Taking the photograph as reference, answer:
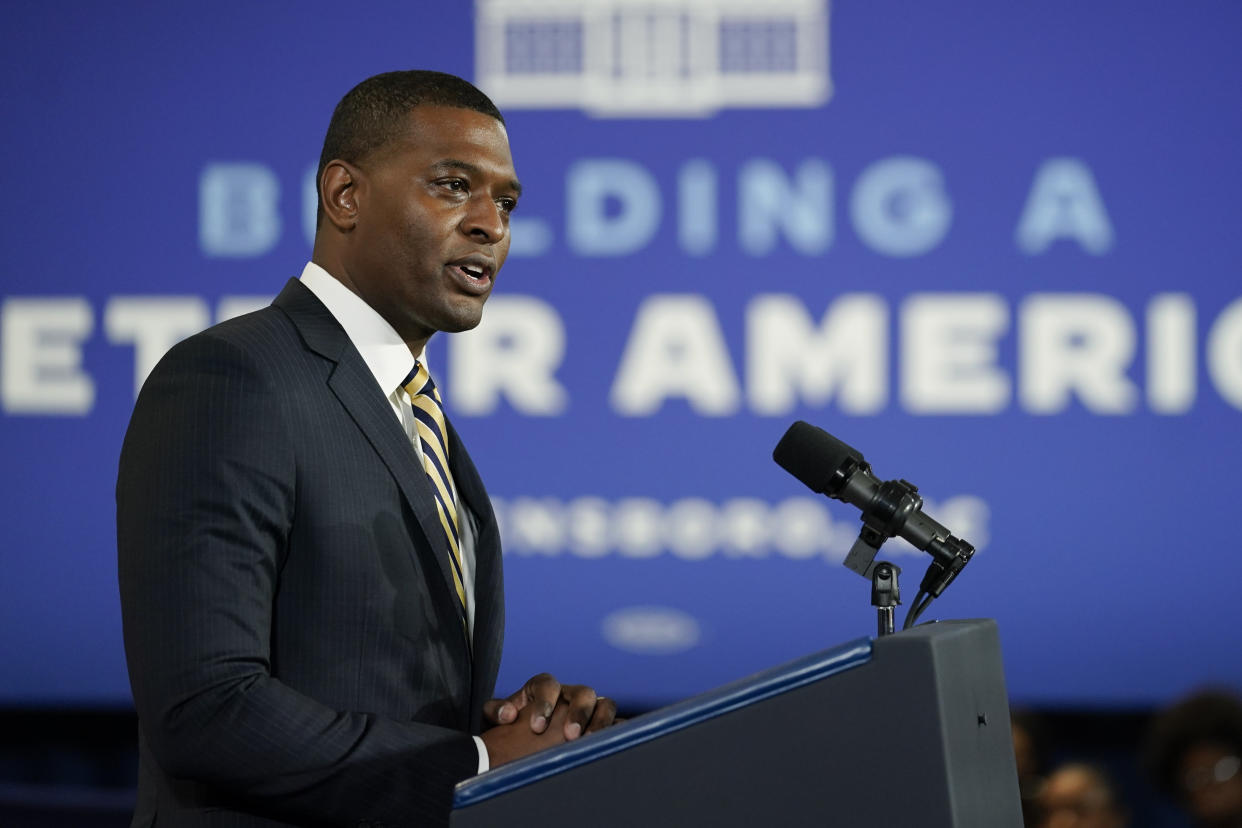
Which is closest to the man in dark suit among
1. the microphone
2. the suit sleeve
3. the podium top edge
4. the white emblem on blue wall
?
the suit sleeve

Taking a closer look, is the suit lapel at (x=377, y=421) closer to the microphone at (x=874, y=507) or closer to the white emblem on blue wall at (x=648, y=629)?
the microphone at (x=874, y=507)

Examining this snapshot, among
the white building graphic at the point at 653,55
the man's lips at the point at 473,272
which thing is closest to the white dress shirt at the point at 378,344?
the man's lips at the point at 473,272

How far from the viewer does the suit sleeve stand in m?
1.42

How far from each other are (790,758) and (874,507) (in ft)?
1.35

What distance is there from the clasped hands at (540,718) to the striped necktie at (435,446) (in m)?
0.27

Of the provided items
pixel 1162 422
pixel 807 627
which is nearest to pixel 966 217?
pixel 1162 422

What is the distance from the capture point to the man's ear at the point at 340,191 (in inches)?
73.1

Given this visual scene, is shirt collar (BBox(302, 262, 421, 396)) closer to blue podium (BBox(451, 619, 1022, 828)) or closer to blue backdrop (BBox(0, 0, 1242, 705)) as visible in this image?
blue podium (BBox(451, 619, 1022, 828))

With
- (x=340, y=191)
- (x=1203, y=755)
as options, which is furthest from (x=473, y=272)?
(x=1203, y=755)

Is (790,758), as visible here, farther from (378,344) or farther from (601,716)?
(378,344)

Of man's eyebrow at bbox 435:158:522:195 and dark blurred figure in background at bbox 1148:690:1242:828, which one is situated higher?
man's eyebrow at bbox 435:158:522:195

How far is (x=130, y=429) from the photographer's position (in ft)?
5.14

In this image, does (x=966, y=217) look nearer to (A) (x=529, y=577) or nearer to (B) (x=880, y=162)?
(B) (x=880, y=162)

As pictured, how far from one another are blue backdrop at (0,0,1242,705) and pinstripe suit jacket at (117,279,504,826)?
249cm
